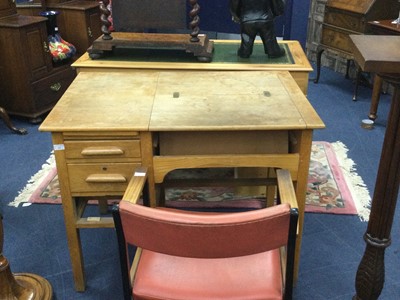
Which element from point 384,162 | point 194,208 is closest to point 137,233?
point 384,162

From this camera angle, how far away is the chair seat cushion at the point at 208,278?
4.03ft

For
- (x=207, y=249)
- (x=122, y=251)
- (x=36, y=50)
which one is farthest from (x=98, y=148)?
(x=36, y=50)

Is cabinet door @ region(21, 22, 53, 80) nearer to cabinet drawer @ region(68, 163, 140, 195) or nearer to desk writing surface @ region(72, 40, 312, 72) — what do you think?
desk writing surface @ region(72, 40, 312, 72)

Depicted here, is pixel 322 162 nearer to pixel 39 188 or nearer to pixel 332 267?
pixel 332 267

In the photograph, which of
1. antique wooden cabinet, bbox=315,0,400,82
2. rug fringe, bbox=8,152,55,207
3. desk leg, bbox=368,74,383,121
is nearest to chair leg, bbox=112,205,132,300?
rug fringe, bbox=8,152,55,207

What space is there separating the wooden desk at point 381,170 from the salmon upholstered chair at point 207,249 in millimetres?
258

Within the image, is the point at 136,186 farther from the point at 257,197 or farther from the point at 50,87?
the point at 50,87

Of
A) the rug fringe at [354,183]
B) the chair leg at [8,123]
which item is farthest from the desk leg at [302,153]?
the chair leg at [8,123]

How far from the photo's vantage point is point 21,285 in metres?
1.73

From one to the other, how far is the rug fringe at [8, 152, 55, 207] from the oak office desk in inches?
34.0

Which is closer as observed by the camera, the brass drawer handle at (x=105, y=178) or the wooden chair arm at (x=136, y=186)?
the wooden chair arm at (x=136, y=186)

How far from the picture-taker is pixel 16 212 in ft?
7.75

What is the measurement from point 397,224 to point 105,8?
1.85 m

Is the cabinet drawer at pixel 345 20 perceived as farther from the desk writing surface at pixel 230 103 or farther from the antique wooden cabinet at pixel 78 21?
the antique wooden cabinet at pixel 78 21
